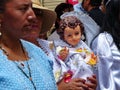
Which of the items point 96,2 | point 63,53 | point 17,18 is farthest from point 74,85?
point 96,2

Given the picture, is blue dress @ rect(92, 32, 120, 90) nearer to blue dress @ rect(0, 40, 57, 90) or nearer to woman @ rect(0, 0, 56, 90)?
blue dress @ rect(0, 40, 57, 90)

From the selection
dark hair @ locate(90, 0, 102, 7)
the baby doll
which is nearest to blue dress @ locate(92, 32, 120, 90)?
the baby doll

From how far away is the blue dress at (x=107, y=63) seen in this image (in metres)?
2.80

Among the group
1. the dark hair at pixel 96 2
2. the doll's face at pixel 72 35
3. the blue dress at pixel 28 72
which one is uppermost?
the blue dress at pixel 28 72

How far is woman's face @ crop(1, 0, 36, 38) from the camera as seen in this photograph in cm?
187

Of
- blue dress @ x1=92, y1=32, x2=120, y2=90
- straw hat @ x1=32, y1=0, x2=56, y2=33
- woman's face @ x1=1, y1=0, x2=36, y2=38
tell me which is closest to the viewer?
woman's face @ x1=1, y1=0, x2=36, y2=38

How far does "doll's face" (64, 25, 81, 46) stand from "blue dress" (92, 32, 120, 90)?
1.59ft

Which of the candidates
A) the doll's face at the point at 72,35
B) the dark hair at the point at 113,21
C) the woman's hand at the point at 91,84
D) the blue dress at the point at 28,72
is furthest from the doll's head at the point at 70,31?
the blue dress at the point at 28,72

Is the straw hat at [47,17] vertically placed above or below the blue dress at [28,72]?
below

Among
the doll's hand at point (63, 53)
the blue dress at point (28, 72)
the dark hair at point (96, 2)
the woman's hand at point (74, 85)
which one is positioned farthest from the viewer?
the dark hair at point (96, 2)

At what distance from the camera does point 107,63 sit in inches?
110

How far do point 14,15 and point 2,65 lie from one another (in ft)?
0.88

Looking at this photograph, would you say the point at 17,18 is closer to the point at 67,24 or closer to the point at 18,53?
the point at 18,53

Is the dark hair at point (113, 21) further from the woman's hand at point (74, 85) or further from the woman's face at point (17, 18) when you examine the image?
the woman's face at point (17, 18)
